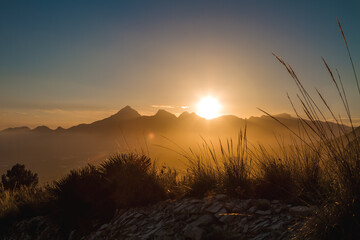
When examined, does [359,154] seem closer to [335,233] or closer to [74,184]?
[335,233]

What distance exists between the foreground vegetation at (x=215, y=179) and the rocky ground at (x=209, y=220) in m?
0.31

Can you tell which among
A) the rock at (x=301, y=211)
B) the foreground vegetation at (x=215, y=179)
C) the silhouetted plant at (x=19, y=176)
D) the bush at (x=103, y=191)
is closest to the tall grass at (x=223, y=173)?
the foreground vegetation at (x=215, y=179)

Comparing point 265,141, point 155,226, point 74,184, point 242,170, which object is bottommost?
point 155,226

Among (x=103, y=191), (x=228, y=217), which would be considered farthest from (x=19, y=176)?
(x=228, y=217)

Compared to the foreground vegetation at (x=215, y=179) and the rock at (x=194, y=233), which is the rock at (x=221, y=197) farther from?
the rock at (x=194, y=233)

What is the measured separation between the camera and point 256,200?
443cm

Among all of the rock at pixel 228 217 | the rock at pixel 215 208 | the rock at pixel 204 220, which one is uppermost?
the rock at pixel 215 208

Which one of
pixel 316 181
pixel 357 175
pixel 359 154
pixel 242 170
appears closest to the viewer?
pixel 357 175

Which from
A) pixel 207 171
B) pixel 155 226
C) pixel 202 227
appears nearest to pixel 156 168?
pixel 207 171

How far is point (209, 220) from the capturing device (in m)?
4.14

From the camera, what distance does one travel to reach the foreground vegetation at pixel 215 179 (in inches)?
139

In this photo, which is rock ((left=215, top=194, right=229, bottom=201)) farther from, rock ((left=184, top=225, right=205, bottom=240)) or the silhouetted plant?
the silhouetted plant

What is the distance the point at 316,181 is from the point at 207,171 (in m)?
2.07

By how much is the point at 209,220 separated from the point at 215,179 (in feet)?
4.39
